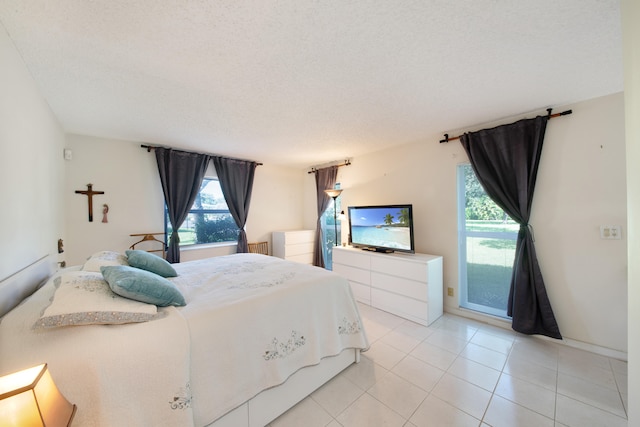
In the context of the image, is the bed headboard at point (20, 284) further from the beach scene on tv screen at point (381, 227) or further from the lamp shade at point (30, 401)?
the beach scene on tv screen at point (381, 227)

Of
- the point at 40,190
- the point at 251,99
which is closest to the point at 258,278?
the point at 251,99

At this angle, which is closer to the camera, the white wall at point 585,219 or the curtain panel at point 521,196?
the white wall at point 585,219

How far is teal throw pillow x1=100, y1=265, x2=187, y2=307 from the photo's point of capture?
49.7 inches

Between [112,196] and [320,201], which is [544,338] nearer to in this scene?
[320,201]

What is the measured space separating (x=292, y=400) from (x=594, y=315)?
2.89 meters

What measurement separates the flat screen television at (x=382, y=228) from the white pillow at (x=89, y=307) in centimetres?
284

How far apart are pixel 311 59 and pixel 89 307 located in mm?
1874

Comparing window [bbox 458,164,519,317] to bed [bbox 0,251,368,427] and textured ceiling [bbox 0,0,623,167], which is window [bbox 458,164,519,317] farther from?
bed [bbox 0,251,368,427]

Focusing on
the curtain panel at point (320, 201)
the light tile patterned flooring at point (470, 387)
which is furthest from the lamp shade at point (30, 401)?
the curtain panel at point (320, 201)

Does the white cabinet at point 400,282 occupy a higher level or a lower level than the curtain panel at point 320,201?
lower

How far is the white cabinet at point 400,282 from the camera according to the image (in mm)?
2816

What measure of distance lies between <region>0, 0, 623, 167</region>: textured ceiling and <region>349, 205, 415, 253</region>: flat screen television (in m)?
1.23

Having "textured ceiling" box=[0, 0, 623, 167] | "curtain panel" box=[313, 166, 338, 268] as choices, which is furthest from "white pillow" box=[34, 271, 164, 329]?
"curtain panel" box=[313, 166, 338, 268]

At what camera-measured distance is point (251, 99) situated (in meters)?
2.13
